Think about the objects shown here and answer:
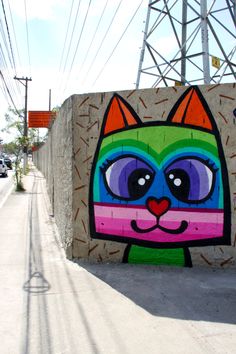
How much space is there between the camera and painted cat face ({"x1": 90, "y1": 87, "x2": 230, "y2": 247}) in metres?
6.04

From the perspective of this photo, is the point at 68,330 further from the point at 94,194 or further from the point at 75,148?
the point at 75,148

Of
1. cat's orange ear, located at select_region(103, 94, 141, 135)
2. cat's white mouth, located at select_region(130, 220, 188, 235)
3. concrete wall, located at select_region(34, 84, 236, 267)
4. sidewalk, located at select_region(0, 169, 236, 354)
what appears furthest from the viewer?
cat's orange ear, located at select_region(103, 94, 141, 135)

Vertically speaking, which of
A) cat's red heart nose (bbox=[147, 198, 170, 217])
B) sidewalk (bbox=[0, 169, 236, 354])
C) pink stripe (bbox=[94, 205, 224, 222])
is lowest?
sidewalk (bbox=[0, 169, 236, 354])

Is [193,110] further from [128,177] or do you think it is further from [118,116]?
[128,177]

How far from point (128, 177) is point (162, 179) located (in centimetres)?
53

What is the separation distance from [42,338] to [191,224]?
3038mm

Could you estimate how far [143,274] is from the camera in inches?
228

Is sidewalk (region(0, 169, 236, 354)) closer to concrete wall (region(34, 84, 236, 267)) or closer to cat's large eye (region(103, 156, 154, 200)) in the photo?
concrete wall (region(34, 84, 236, 267))

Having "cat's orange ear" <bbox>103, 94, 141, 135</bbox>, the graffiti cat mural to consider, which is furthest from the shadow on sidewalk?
"cat's orange ear" <bbox>103, 94, 141, 135</bbox>

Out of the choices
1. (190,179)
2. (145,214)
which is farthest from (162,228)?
(190,179)

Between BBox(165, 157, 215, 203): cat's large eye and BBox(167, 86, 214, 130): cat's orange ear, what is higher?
BBox(167, 86, 214, 130): cat's orange ear

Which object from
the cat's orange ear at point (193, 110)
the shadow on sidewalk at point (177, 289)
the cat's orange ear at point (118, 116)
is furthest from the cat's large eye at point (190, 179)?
the shadow on sidewalk at point (177, 289)

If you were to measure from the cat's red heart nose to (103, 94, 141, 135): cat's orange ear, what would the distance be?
1.22m

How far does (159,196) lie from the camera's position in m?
6.20
